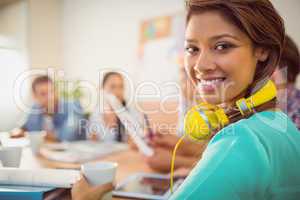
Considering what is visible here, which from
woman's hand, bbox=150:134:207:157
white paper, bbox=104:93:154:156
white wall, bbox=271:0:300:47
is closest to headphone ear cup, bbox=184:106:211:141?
white paper, bbox=104:93:154:156

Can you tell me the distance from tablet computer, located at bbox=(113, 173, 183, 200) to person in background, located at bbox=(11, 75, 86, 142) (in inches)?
33.6

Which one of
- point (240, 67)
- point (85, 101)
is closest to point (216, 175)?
point (240, 67)

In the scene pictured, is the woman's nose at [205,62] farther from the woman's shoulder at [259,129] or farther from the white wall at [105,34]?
the white wall at [105,34]

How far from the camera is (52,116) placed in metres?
2.26

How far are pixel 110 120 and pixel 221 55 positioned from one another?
62.4 inches

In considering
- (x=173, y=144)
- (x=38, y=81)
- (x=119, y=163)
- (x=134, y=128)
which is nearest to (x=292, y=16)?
(x=173, y=144)

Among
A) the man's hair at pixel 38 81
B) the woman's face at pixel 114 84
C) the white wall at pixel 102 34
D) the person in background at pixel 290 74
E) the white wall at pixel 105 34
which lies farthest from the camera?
the white wall at pixel 102 34

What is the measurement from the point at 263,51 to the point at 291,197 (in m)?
0.33

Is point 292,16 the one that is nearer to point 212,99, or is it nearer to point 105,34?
point 212,99

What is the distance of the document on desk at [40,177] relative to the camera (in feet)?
2.26

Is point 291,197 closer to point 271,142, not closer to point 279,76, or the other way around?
point 271,142

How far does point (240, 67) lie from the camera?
0.62 meters

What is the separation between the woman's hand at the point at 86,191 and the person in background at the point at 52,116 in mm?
1077

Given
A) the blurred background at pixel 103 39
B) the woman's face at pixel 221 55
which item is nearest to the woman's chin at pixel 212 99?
the woman's face at pixel 221 55
